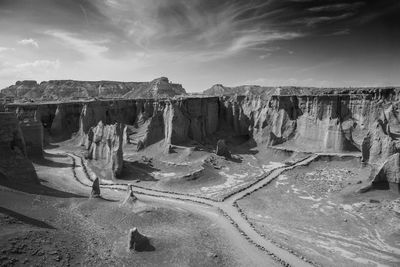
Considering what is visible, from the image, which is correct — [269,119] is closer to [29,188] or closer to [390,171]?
[390,171]

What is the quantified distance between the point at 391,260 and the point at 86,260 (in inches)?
1028

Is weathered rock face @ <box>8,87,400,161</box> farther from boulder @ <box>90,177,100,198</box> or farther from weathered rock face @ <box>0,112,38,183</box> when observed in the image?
weathered rock face @ <box>0,112,38,183</box>

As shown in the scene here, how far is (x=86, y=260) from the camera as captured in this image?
21906mm

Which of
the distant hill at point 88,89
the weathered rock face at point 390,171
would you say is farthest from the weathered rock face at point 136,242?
the distant hill at point 88,89

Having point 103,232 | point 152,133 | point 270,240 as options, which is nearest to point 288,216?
point 270,240

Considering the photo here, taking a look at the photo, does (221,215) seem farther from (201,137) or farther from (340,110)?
(340,110)

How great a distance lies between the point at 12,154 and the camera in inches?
1377

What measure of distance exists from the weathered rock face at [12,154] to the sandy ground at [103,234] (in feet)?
10.2

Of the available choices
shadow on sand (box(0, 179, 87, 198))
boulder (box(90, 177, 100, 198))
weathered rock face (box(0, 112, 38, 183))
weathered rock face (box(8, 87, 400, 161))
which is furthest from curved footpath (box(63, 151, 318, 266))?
shadow on sand (box(0, 179, 87, 198))

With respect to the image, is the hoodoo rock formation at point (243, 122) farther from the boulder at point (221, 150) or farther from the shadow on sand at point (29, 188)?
the shadow on sand at point (29, 188)

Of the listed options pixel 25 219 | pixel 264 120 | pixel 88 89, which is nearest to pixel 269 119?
pixel 264 120

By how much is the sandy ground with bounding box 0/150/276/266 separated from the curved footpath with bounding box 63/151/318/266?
1136 mm

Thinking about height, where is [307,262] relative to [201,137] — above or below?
below

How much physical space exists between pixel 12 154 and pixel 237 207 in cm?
2801
